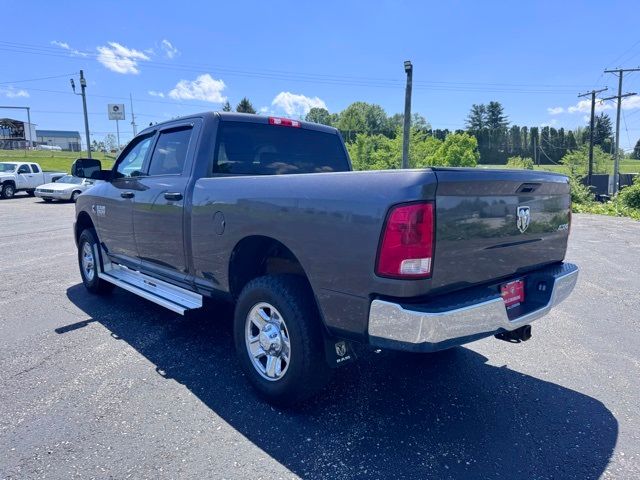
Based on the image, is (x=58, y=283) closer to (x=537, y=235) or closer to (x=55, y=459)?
(x=55, y=459)

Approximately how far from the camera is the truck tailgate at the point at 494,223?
2320mm

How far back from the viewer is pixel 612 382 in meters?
3.40

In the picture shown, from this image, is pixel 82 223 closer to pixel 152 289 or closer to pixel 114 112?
pixel 152 289

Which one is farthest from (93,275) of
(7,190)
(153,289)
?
(7,190)

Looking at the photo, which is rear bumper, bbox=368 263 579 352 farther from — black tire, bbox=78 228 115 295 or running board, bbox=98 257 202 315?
black tire, bbox=78 228 115 295

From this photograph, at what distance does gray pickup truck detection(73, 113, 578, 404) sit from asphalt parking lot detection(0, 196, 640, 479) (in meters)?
0.44

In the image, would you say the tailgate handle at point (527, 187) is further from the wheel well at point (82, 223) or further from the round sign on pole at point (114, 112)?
the round sign on pole at point (114, 112)

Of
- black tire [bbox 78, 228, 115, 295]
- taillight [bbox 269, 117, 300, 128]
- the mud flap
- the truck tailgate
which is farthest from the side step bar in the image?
the truck tailgate

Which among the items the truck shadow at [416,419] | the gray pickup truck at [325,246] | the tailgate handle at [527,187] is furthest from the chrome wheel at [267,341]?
the tailgate handle at [527,187]

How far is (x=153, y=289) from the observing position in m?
4.23

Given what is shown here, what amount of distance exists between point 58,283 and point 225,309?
2964mm

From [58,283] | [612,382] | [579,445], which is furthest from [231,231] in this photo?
[58,283]

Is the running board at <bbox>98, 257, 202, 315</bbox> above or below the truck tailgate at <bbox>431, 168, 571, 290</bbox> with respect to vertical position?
below

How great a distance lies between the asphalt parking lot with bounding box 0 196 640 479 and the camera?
2.41 m
